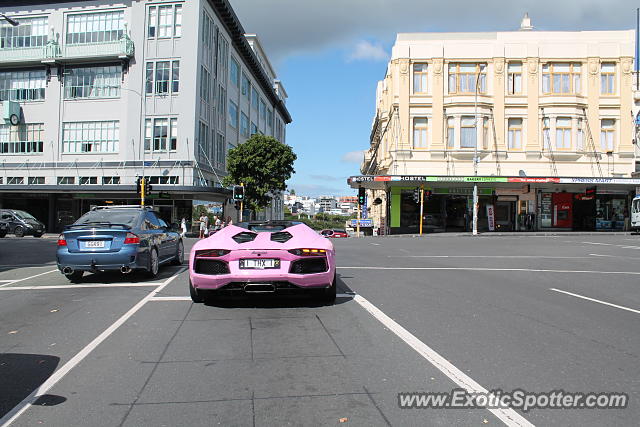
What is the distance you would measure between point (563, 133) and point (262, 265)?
1405 inches

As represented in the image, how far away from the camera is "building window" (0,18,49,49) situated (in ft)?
137

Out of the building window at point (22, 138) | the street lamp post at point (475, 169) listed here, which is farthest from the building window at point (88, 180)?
the street lamp post at point (475, 169)

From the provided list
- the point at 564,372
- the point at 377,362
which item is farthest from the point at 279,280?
the point at 564,372

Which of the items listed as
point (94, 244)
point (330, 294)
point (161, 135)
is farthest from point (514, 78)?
point (94, 244)

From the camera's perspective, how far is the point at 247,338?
5.47m

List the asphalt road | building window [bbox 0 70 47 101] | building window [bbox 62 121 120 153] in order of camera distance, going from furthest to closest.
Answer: building window [bbox 0 70 47 101]
building window [bbox 62 121 120 153]
the asphalt road

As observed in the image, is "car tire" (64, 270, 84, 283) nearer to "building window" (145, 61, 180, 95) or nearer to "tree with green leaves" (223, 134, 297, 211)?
"tree with green leaves" (223, 134, 297, 211)

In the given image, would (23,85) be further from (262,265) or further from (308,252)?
(308,252)

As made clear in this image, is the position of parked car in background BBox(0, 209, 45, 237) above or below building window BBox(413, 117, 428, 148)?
below

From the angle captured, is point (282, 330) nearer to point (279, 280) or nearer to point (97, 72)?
point (279, 280)

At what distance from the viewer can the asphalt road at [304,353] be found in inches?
137

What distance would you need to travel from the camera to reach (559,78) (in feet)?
120

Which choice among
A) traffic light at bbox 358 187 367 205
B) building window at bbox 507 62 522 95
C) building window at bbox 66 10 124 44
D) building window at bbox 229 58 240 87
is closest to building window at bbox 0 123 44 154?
building window at bbox 66 10 124 44

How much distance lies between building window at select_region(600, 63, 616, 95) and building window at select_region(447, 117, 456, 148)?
11.3 meters
